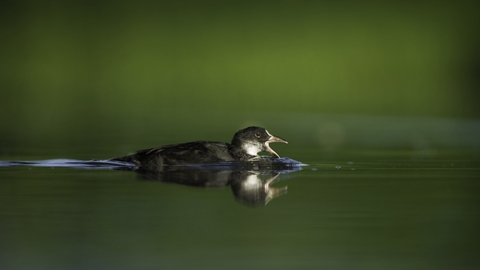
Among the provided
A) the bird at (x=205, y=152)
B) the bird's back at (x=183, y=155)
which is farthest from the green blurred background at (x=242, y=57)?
the bird's back at (x=183, y=155)

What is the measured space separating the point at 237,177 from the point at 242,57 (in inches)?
1582

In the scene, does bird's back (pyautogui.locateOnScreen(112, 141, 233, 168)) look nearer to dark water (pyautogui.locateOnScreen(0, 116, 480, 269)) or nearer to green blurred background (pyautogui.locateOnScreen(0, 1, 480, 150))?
dark water (pyautogui.locateOnScreen(0, 116, 480, 269))

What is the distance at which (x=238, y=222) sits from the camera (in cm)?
998

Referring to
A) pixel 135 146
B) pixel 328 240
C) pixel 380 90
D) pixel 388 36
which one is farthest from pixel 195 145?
pixel 388 36

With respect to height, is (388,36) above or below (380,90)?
above

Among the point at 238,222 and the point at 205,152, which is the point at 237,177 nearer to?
the point at 205,152

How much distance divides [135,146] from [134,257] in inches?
510

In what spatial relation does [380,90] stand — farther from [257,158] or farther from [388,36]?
[257,158]

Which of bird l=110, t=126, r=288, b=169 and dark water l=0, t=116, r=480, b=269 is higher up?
bird l=110, t=126, r=288, b=169

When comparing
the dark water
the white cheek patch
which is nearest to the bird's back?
the white cheek patch

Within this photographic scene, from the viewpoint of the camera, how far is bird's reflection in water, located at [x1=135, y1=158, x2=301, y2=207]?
12125 mm

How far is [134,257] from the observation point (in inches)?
319

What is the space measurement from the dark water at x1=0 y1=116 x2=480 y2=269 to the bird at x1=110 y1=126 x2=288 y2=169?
0.91 m

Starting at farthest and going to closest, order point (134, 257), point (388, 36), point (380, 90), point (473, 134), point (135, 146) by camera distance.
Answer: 1. point (388, 36)
2. point (380, 90)
3. point (473, 134)
4. point (135, 146)
5. point (134, 257)
